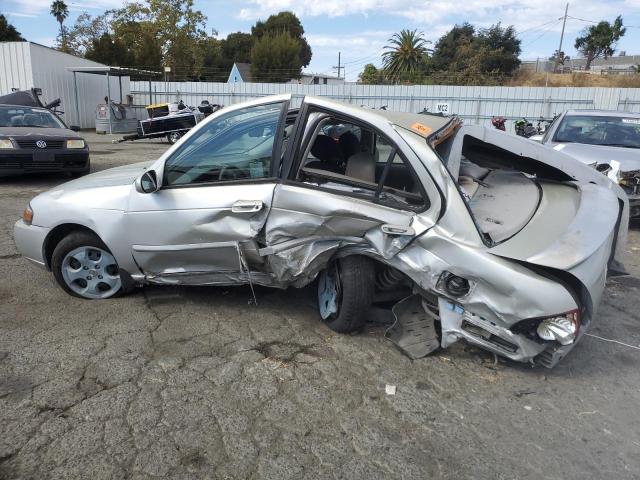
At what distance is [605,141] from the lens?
7.53 metres

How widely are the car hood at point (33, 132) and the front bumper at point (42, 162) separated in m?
0.34

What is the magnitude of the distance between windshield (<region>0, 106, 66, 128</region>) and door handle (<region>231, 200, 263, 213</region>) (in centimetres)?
832

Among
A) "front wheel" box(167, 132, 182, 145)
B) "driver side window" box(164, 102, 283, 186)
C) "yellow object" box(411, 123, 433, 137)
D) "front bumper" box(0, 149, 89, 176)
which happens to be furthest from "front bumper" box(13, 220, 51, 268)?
"front wheel" box(167, 132, 182, 145)

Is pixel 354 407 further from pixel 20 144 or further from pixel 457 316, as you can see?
pixel 20 144

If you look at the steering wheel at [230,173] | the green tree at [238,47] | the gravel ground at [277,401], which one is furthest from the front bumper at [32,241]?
the green tree at [238,47]

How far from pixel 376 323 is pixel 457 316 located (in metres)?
0.89

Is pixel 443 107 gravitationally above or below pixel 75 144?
above

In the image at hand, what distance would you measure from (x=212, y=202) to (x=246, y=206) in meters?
0.28

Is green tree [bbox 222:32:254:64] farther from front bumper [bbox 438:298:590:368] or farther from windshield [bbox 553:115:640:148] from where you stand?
front bumper [bbox 438:298:590:368]

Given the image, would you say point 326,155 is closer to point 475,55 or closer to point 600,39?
point 475,55

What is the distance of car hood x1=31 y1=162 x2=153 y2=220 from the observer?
3879 millimetres

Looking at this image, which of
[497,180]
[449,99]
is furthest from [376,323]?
[449,99]

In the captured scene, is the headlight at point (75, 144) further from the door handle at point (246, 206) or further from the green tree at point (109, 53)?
the green tree at point (109, 53)

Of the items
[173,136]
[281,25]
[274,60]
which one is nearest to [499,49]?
[274,60]
